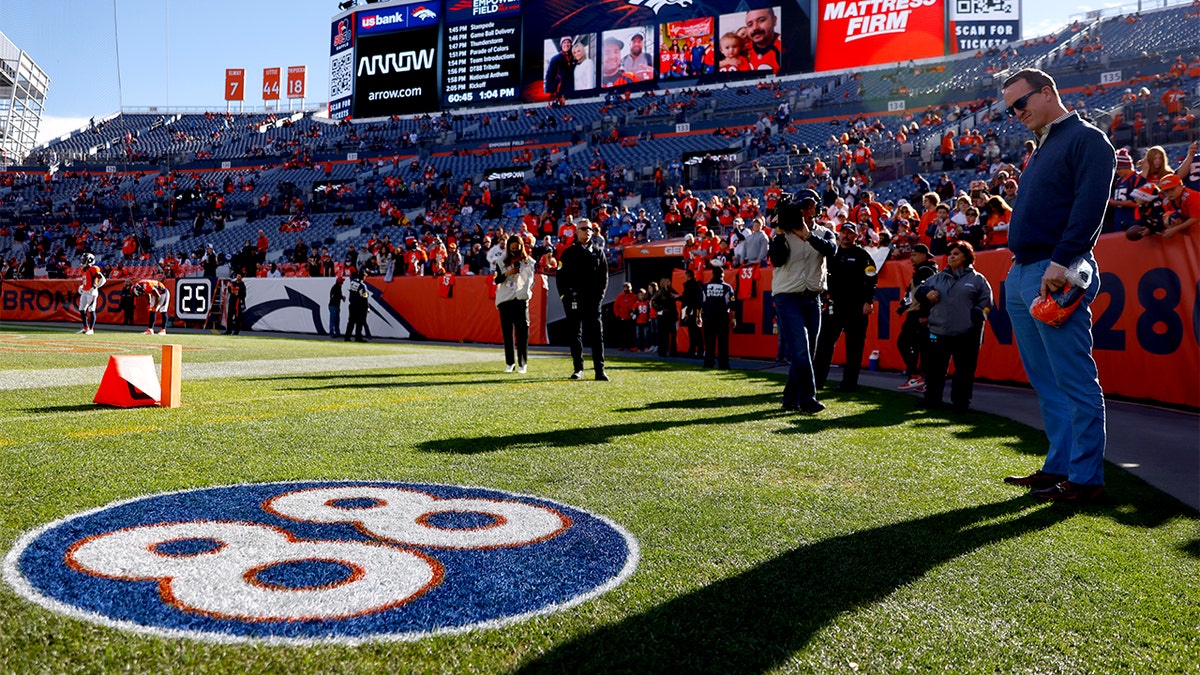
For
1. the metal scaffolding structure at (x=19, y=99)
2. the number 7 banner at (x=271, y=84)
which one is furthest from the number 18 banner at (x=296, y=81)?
the metal scaffolding structure at (x=19, y=99)

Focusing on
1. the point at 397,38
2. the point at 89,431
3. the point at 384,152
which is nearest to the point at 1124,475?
the point at 89,431

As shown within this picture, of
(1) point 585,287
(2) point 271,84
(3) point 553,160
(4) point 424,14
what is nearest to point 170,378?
(1) point 585,287

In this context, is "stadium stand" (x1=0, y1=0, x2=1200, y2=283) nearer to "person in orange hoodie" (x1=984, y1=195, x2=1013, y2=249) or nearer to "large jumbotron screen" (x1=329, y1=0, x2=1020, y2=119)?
"large jumbotron screen" (x1=329, y1=0, x2=1020, y2=119)

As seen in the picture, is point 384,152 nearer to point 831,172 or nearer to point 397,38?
point 397,38

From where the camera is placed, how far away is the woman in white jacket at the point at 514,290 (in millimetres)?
10602

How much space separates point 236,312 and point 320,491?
23.1 meters

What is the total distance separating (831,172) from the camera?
89.5 feet

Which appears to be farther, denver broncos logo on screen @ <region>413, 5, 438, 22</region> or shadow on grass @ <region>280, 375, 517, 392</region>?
denver broncos logo on screen @ <region>413, 5, 438, 22</region>

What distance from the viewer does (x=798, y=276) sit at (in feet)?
23.8

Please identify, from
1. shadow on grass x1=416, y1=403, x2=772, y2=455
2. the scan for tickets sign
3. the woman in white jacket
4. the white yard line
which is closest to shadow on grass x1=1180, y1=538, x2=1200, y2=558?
shadow on grass x1=416, y1=403, x2=772, y2=455

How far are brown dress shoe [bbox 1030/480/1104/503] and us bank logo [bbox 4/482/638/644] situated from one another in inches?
88.8

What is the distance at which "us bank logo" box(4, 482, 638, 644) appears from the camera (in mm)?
2162

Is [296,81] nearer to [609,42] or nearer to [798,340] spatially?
[609,42]

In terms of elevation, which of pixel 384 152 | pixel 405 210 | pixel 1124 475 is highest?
pixel 384 152
